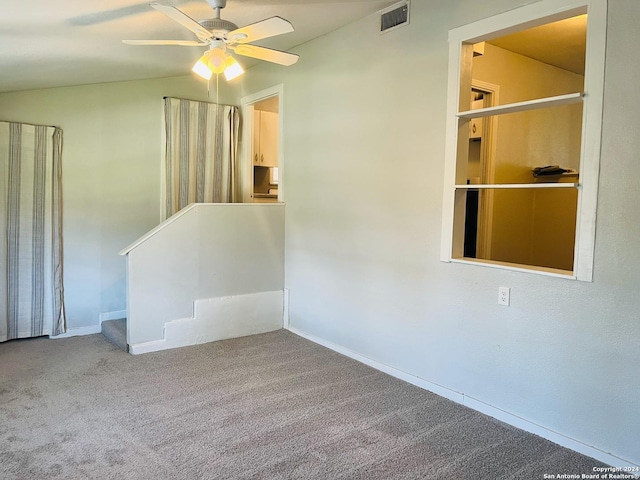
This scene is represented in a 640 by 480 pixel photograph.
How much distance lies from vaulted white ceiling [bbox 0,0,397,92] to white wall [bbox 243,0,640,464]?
394 mm

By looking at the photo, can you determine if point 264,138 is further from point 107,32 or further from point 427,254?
point 427,254

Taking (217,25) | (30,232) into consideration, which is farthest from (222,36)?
(30,232)

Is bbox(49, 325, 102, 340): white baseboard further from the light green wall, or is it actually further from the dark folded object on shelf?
the dark folded object on shelf

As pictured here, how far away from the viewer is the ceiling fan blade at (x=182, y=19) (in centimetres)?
220

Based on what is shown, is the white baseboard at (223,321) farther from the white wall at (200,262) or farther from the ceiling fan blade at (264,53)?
the ceiling fan blade at (264,53)

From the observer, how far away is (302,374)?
3461 millimetres

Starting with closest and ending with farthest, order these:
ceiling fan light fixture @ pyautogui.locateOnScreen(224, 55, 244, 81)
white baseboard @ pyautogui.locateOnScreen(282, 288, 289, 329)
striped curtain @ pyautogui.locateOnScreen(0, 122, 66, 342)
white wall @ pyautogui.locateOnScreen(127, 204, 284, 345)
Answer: ceiling fan light fixture @ pyautogui.locateOnScreen(224, 55, 244, 81) → white wall @ pyautogui.locateOnScreen(127, 204, 284, 345) → striped curtain @ pyautogui.locateOnScreen(0, 122, 66, 342) → white baseboard @ pyautogui.locateOnScreen(282, 288, 289, 329)

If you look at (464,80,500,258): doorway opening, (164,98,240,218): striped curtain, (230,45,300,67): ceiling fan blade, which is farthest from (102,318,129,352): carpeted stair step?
(464,80,500,258): doorway opening

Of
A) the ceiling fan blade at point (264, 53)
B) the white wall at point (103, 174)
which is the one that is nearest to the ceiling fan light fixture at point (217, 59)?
the ceiling fan blade at point (264, 53)

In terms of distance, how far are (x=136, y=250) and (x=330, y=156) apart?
1.84m

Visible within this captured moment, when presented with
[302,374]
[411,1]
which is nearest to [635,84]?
[411,1]

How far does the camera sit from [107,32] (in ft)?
9.77

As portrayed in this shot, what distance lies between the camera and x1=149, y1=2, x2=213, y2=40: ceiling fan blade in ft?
7.23

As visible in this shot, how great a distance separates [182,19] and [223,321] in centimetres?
275
